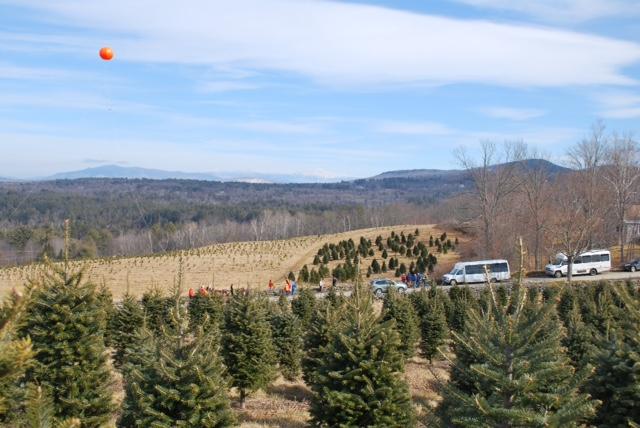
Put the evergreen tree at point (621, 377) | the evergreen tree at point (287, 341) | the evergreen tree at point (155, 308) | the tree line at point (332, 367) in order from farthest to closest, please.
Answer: the evergreen tree at point (155, 308), the evergreen tree at point (287, 341), the evergreen tree at point (621, 377), the tree line at point (332, 367)

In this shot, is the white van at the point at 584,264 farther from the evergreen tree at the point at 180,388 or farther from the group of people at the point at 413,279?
the evergreen tree at the point at 180,388

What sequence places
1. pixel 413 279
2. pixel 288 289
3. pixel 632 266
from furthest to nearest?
pixel 632 266 → pixel 413 279 → pixel 288 289

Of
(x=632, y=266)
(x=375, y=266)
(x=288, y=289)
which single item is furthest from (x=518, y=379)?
(x=632, y=266)

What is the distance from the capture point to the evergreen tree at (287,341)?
20.1m

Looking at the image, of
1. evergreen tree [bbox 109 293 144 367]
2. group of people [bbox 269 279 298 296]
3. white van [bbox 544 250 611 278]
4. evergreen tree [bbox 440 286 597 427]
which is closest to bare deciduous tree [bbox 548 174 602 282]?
white van [bbox 544 250 611 278]

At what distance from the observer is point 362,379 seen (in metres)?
10.4

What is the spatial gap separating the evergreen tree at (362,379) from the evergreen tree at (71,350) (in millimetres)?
4276

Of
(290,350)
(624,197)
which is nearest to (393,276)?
(624,197)

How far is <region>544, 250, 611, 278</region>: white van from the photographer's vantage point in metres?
42.1

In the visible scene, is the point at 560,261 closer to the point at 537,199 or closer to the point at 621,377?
the point at 537,199

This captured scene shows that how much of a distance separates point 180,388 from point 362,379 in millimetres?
3191

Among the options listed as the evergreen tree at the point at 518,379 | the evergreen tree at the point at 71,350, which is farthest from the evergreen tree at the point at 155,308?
the evergreen tree at the point at 518,379

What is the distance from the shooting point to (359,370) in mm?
10438

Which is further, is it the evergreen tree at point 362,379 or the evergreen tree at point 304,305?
the evergreen tree at point 304,305
